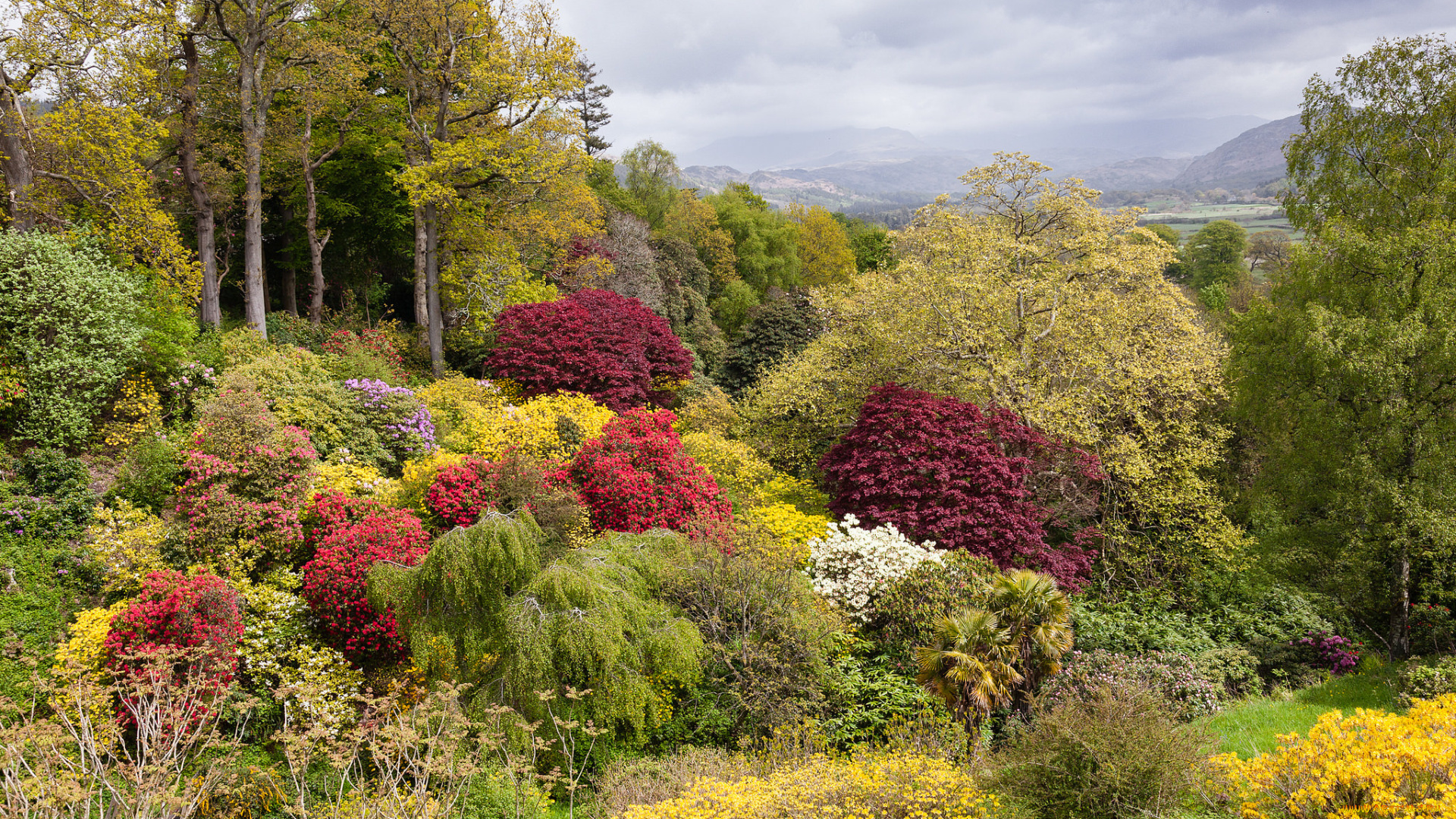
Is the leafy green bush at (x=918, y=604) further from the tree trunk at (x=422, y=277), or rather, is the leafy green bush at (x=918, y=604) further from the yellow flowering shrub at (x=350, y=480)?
the tree trunk at (x=422, y=277)

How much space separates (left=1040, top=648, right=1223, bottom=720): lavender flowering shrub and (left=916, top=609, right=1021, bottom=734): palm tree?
58.1 inches

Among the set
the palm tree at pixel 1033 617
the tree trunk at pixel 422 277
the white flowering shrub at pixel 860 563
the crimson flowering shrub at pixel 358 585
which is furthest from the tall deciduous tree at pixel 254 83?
the palm tree at pixel 1033 617

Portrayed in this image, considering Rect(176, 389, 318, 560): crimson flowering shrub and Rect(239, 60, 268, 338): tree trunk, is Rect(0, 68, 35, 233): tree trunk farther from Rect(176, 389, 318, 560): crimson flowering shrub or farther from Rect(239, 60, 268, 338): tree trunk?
Rect(176, 389, 318, 560): crimson flowering shrub

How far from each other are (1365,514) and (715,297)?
28.4 m

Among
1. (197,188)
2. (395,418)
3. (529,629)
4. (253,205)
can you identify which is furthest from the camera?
(253,205)

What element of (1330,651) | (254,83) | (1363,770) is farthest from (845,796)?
(254,83)

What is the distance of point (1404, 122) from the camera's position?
1317 cm

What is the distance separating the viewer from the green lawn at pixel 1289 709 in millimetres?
9352

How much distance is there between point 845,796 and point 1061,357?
13.1 metres

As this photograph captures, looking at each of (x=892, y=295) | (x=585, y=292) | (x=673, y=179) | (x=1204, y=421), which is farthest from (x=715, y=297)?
(x=1204, y=421)

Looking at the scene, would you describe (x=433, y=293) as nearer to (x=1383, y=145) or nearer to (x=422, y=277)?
(x=422, y=277)

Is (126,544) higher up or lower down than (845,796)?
higher up

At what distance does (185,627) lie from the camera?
864 centimetres

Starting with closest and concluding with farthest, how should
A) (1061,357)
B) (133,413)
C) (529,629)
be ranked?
(529,629), (133,413), (1061,357)
